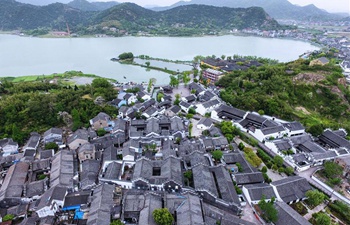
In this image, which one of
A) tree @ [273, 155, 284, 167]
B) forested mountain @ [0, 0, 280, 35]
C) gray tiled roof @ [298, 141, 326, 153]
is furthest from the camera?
forested mountain @ [0, 0, 280, 35]

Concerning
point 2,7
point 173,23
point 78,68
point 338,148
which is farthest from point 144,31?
point 338,148

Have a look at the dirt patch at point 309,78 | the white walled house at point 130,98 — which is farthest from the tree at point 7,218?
the dirt patch at point 309,78

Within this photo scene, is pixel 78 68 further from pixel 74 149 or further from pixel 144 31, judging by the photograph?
pixel 144 31

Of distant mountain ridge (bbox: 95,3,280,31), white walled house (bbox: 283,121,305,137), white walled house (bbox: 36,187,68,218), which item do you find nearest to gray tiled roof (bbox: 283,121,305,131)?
white walled house (bbox: 283,121,305,137)

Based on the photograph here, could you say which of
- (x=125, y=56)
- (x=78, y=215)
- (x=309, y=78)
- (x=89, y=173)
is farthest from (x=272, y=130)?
(x=125, y=56)

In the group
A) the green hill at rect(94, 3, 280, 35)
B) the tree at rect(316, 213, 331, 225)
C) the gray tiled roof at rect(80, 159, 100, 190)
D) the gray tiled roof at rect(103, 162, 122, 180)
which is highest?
the green hill at rect(94, 3, 280, 35)

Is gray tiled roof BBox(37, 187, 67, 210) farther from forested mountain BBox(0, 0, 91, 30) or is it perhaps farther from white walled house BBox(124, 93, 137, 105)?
forested mountain BBox(0, 0, 91, 30)

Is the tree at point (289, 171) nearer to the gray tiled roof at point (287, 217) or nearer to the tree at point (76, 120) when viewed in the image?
the gray tiled roof at point (287, 217)
